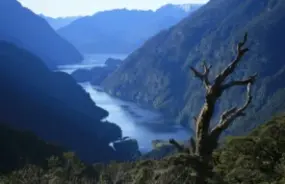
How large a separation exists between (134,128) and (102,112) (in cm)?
1322

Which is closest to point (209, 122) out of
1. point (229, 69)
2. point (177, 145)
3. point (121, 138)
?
point (177, 145)

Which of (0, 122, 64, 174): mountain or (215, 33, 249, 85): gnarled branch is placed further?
(0, 122, 64, 174): mountain

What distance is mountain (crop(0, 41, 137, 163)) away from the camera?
111188mm

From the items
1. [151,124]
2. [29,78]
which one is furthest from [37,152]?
[151,124]

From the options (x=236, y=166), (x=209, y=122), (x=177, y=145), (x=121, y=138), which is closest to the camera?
(x=177, y=145)

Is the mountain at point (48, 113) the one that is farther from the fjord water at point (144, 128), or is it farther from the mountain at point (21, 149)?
the mountain at point (21, 149)

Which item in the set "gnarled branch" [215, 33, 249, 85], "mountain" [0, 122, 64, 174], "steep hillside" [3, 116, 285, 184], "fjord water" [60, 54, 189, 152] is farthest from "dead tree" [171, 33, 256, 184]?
"fjord water" [60, 54, 189, 152]

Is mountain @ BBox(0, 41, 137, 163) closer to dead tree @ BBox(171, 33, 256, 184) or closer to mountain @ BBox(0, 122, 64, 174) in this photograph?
mountain @ BBox(0, 122, 64, 174)

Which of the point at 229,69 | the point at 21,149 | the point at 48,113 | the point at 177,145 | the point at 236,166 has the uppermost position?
the point at 48,113

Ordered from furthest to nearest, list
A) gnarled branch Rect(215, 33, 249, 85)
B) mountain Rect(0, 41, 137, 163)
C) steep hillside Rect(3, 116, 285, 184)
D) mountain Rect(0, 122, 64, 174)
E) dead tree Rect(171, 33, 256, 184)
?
mountain Rect(0, 41, 137, 163)
mountain Rect(0, 122, 64, 174)
gnarled branch Rect(215, 33, 249, 85)
dead tree Rect(171, 33, 256, 184)
steep hillside Rect(3, 116, 285, 184)

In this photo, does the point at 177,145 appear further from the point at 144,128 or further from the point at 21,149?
the point at 144,128

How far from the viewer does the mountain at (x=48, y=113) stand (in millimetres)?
111188

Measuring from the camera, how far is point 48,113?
120375 millimetres

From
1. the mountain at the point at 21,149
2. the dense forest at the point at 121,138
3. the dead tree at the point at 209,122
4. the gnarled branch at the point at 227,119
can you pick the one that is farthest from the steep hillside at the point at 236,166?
the mountain at the point at 21,149
